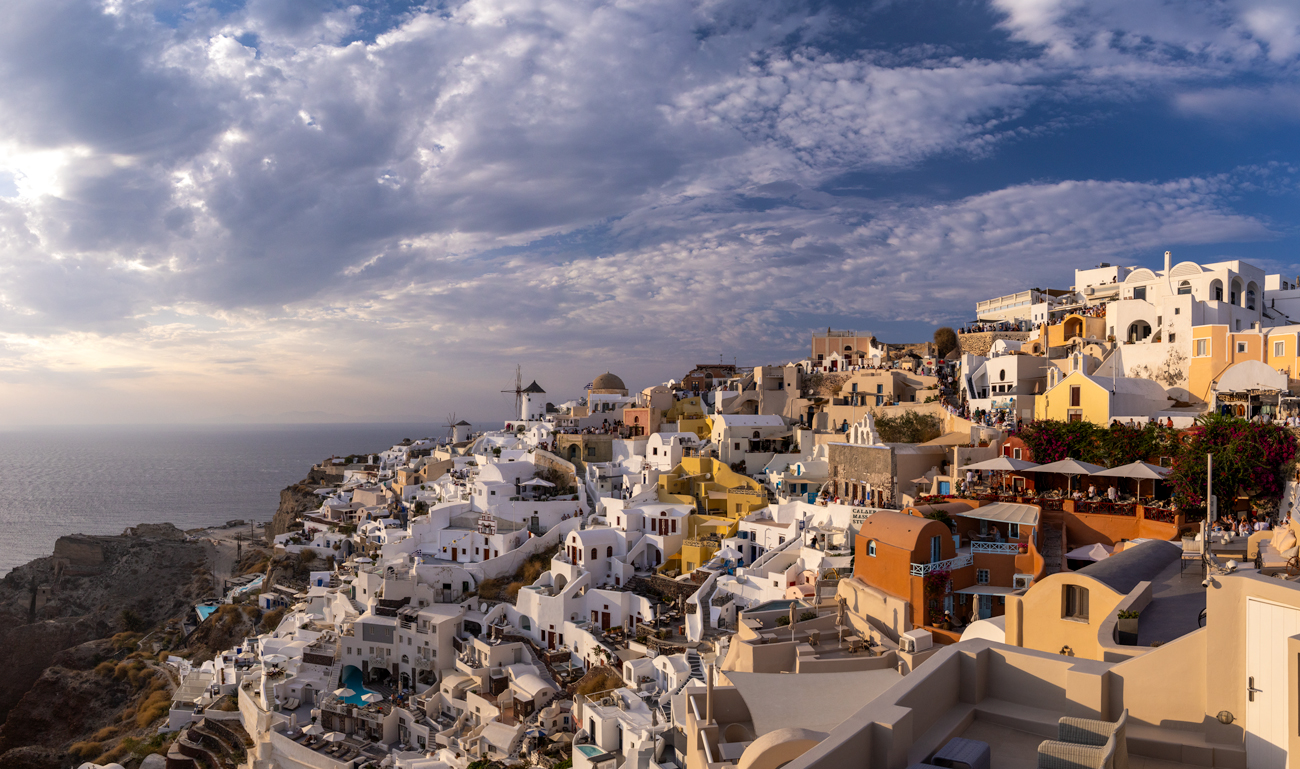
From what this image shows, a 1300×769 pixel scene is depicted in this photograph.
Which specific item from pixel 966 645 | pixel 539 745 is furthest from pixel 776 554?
pixel 966 645

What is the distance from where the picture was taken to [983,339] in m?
38.8

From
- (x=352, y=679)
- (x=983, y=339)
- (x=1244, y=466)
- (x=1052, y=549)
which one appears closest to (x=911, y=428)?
(x=1052, y=549)

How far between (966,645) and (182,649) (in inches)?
1526

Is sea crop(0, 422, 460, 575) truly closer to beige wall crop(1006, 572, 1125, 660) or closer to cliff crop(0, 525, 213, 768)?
cliff crop(0, 525, 213, 768)

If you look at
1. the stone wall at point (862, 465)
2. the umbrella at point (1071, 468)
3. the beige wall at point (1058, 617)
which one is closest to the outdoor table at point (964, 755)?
the beige wall at point (1058, 617)

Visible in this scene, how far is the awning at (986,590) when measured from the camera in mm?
15180

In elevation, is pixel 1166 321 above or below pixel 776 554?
above

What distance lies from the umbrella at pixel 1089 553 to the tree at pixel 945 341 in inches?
1058

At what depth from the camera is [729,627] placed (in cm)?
2089

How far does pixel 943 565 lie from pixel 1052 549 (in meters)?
3.98

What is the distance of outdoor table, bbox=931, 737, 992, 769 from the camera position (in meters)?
4.17

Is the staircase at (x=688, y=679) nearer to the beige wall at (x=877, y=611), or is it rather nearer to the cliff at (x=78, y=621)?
the beige wall at (x=877, y=611)

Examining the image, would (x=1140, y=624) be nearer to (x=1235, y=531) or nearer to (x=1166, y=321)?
(x=1235, y=531)

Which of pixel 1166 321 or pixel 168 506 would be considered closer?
pixel 1166 321
